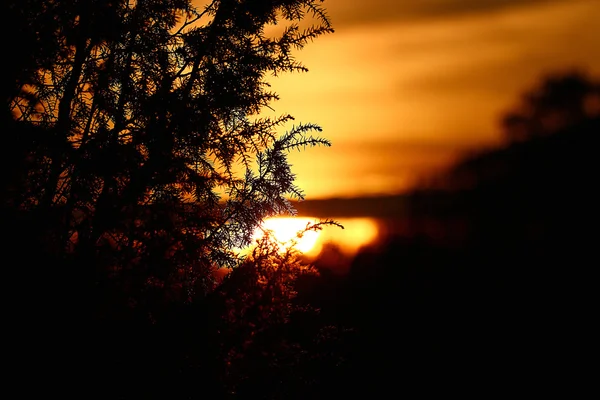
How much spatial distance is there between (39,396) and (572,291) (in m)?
16.6

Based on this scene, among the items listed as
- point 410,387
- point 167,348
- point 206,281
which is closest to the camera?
point 167,348

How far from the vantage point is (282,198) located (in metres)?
6.03

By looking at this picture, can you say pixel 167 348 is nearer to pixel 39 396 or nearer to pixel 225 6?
pixel 39 396

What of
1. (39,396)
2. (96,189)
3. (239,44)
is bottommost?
(39,396)

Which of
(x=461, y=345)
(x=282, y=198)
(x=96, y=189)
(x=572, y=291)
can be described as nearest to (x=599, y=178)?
(x=572, y=291)

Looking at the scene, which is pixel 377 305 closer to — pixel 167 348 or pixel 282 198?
pixel 282 198

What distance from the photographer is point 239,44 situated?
621cm

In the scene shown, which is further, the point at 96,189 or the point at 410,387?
the point at 410,387

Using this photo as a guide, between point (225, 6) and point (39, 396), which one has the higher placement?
point (225, 6)

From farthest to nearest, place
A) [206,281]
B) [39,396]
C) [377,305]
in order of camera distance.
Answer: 1. [377,305]
2. [206,281]
3. [39,396]

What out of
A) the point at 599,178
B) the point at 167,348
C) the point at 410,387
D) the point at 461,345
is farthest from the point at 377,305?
the point at 167,348

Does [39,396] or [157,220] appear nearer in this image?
[39,396]

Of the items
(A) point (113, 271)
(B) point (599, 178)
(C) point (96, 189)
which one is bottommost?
(A) point (113, 271)

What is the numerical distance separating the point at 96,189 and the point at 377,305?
15332 mm
